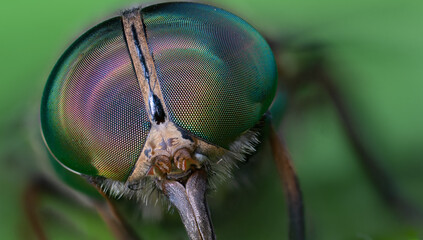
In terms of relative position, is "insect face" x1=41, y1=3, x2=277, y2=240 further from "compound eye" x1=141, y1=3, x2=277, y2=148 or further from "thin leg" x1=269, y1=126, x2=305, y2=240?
"thin leg" x1=269, y1=126, x2=305, y2=240

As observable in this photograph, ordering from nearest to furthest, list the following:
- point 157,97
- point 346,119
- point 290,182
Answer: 1. point 157,97
2. point 290,182
3. point 346,119

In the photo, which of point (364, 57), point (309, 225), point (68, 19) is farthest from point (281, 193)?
point (68, 19)

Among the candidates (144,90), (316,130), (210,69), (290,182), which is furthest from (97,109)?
(316,130)

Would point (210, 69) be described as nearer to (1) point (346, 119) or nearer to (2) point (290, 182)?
(2) point (290, 182)

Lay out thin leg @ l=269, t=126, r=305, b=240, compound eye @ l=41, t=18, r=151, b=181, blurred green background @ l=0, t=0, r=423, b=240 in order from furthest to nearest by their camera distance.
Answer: blurred green background @ l=0, t=0, r=423, b=240, thin leg @ l=269, t=126, r=305, b=240, compound eye @ l=41, t=18, r=151, b=181

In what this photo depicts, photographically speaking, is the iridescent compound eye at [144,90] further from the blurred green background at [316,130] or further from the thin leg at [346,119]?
the thin leg at [346,119]

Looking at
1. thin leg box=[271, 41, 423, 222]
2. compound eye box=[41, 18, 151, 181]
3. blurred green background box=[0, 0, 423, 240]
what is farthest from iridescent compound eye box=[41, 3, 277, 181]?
thin leg box=[271, 41, 423, 222]

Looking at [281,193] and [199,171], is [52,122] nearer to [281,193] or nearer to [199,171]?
[199,171]
